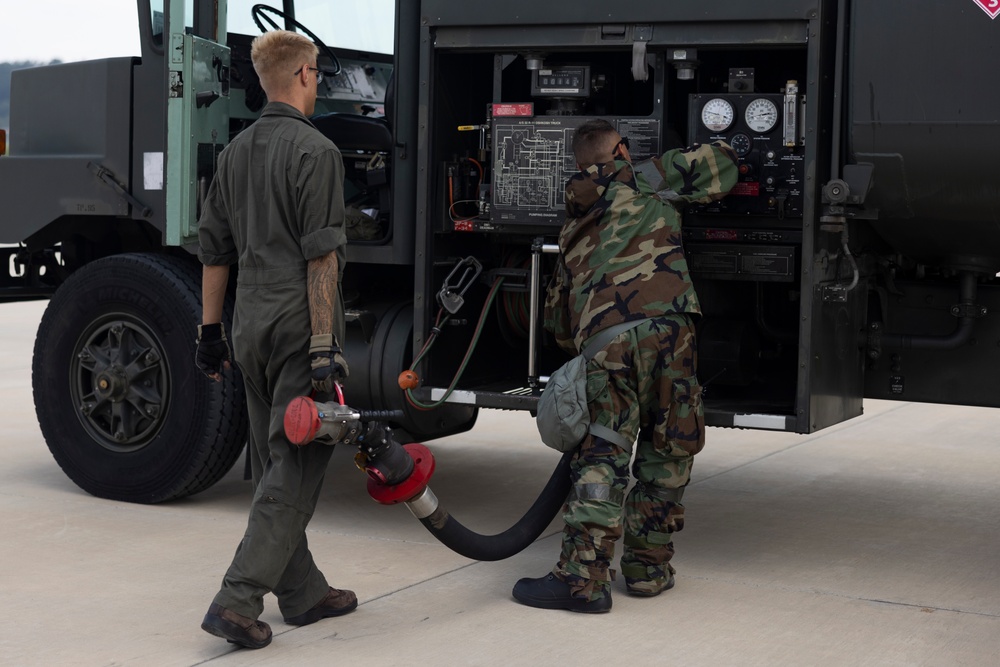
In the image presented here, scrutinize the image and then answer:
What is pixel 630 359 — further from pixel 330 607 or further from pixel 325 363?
pixel 330 607

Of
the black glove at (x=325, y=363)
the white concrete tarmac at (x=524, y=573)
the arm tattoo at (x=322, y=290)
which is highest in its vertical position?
the arm tattoo at (x=322, y=290)

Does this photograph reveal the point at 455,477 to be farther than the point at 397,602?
Yes

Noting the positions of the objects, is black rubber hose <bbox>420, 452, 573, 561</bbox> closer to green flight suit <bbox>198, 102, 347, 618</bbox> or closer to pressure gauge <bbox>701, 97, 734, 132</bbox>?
green flight suit <bbox>198, 102, 347, 618</bbox>

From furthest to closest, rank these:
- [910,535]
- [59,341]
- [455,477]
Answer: [455,477], [59,341], [910,535]

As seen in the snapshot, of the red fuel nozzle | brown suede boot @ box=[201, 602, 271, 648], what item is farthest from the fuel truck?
brown suede boot @ box=[201, 602, 271, 648]

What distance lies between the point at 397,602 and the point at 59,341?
2524mm

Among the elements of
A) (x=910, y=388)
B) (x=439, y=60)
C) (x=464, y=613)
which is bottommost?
(x=464, y=613)

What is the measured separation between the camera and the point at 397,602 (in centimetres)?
457

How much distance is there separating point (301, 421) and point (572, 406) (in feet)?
3.37

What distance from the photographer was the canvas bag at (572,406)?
14.7ft

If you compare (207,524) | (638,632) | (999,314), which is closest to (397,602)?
(638,632)

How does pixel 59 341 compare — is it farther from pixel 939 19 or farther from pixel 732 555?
pixel 939 19

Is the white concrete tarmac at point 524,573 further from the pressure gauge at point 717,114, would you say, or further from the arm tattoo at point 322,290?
the pressure gauge at point 717,114

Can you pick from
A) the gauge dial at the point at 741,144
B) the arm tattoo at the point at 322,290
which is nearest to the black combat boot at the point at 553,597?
the arm tattoo at the point at 322,290
